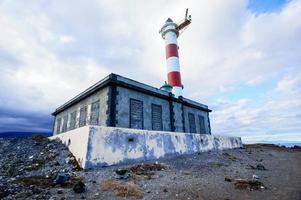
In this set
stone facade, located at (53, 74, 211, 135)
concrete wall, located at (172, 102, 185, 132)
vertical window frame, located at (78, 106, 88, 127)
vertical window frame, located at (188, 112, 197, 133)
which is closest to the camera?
stone facade, located at (53, 74, 211, 135)

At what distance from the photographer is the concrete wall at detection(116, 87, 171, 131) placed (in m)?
12.7

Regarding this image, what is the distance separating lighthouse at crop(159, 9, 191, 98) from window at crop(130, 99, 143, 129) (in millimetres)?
7263

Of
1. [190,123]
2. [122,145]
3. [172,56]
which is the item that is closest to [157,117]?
[190,123]

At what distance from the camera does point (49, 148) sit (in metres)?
8.43

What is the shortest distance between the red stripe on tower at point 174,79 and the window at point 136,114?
7.86m

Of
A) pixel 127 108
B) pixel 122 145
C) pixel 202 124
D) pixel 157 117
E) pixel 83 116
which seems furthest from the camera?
pixel 202 124

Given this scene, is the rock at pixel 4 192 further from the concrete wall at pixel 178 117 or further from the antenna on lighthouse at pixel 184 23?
the antenna on lighthouse at pixel 184 23

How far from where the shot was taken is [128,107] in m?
13.3

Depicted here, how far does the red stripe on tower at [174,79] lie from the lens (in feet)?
69.2

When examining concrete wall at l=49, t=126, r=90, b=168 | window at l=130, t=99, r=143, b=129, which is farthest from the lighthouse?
concrete wall at l=49, t=126, r=90, b=168

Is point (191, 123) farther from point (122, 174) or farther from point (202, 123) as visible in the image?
point (122, 174)

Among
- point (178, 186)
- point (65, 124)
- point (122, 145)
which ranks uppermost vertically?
point (65, 124)

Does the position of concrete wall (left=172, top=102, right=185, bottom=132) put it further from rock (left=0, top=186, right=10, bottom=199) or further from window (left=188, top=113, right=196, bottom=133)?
rock (left=0, top=186, right=10, bottom=199)

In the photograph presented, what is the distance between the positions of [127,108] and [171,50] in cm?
1236
